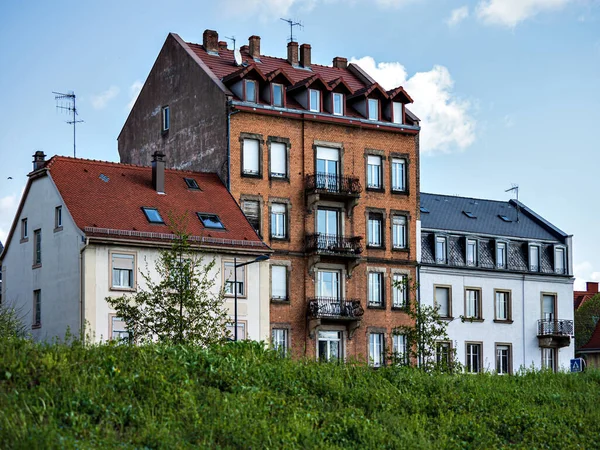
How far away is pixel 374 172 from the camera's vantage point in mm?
63250

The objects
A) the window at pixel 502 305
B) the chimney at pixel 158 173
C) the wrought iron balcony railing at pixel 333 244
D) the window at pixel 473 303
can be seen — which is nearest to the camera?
the chimney at pixel 158 173

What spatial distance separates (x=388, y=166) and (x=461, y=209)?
1067 centimetres

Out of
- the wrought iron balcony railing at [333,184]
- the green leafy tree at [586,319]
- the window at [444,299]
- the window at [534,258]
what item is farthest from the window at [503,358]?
the green leafy tree at [586,319]

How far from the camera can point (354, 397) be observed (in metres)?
29.6

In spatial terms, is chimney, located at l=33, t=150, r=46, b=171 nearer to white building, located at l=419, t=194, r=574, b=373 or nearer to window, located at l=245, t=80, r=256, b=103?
window, located at l=245, t=80, r=256, b=103

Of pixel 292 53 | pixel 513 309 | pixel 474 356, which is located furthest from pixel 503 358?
pixel 292 53

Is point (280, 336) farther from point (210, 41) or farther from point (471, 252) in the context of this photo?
point (210, 41)

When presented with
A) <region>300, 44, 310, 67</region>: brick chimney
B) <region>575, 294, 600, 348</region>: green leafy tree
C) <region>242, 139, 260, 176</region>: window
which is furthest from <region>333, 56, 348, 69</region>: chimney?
<region>575, 294, 600, 348</region>: green leafy tree

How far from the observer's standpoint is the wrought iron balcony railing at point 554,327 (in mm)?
70875

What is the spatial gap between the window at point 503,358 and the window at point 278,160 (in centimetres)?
1784

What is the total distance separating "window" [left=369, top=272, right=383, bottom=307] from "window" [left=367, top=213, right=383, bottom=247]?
5.25 ft

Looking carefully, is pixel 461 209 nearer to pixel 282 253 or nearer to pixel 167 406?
pixel 282 253

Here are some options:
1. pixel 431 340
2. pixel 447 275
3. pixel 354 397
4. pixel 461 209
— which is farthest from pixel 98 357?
pixel 461 209

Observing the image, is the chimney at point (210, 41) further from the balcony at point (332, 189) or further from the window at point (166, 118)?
the balcony at point (332, 189)
